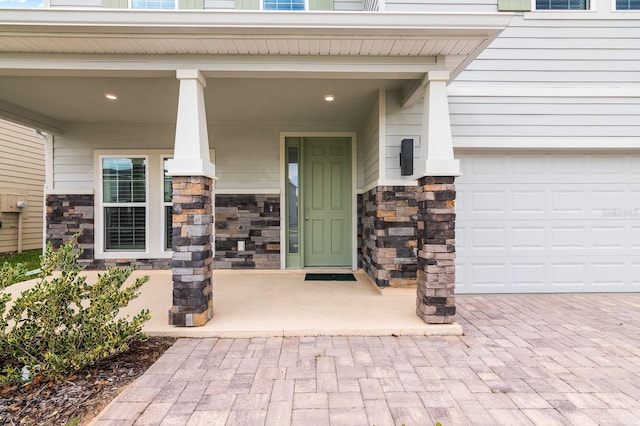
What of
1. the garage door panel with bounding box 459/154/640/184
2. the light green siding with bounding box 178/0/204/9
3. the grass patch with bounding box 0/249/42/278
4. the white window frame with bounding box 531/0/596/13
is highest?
the light green siding with bounding box 178/0/204/9

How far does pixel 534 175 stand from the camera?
14.2 ft

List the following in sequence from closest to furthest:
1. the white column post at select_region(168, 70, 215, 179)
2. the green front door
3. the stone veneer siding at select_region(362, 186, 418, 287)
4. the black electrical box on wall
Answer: the white column post at select_region(168, 70, 215, 179)
the black electrical box on wall
the stone veneer siding at select_region(362, 186, 418, 287)
the green front door

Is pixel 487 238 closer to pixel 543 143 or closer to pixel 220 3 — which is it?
pixel 543 143

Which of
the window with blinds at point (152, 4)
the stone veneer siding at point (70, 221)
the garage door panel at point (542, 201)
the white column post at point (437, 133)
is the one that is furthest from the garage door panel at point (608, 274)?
the stone veneer siding at point (70, 221)

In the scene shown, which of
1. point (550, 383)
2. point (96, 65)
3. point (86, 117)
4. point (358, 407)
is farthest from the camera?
point (86, 117)

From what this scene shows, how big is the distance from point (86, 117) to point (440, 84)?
5.08 metres

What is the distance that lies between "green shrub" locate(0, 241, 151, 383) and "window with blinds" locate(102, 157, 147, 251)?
319 centimetres

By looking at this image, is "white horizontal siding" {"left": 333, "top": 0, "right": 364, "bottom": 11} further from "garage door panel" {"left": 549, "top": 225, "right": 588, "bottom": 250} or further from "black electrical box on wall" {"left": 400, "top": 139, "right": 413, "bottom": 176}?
"garage door panel" {"left": 549, "top": 225, "right": 588, "bottom": 250}

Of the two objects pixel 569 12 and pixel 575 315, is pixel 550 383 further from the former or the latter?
pixel 569 12

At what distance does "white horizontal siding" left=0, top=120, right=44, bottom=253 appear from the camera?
776cm

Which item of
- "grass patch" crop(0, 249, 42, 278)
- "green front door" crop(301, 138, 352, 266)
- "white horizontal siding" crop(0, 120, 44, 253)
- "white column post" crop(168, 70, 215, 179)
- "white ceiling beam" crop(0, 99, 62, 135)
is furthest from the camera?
"white horizontal siding" crop(0, 120, 44, 253)

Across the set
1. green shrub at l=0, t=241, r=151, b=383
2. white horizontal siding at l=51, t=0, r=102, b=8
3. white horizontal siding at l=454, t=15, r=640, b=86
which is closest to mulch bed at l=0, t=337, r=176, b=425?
green shrub at l=0, t=241, r=151, b=383

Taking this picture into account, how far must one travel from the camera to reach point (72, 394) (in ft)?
6.66

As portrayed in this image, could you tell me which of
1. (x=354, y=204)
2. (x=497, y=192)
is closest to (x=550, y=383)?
(x=497, y=192)
